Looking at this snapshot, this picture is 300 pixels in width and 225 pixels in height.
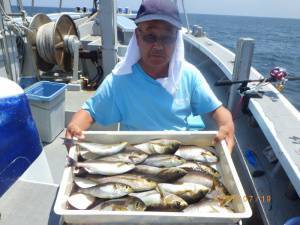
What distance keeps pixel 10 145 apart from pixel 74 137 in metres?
0.36

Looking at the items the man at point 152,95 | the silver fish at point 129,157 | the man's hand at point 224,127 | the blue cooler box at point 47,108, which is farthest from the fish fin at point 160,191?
the blue cooler box at point 47,108

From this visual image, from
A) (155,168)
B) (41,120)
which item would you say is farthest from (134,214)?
(41,120)

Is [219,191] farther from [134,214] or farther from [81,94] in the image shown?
[81,94]

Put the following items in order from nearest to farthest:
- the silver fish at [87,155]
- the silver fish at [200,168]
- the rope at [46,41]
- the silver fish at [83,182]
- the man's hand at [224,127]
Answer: the silver fish at [83,182]
the silver fish at [200,168]
the silver fish at [87,155]
the man's hand at [224,127]
the rope at [46,41]

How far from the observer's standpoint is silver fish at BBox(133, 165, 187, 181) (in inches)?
54.0

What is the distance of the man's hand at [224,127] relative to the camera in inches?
65.4

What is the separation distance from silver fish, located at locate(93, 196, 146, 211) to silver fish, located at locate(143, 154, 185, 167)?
0.28 metres

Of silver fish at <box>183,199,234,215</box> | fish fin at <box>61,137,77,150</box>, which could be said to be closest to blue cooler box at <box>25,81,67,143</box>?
fish fin at <box>61,137,77,150</box>

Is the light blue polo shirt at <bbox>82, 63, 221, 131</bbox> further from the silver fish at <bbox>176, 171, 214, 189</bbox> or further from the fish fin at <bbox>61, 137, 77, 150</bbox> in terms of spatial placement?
the silver fish at <bbox>176, 171, 214, 189</bbox>

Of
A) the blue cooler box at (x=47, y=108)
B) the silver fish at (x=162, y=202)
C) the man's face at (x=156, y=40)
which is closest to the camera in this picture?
the silver fish at (x=162, y=202)

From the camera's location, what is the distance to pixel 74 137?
5.25ft

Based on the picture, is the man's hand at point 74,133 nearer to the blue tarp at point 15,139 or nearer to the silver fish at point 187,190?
the blue tarp at point 15,139

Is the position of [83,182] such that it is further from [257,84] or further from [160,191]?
[257,84]

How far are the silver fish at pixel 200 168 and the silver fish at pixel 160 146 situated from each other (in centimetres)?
11
